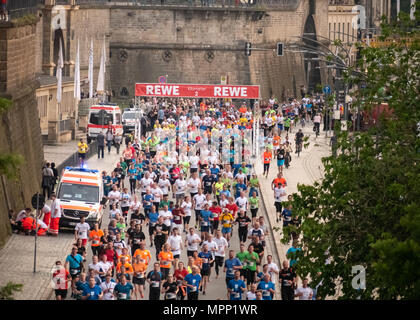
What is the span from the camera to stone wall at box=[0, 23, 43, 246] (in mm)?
33250

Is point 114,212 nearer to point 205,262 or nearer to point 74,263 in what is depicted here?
point 205,262

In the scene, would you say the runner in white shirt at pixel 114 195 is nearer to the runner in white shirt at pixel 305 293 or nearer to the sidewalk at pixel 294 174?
the sidewalk at pixel 294 174

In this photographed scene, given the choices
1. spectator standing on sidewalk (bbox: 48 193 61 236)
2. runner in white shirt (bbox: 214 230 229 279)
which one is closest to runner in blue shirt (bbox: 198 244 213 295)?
runner in white shirt (bbox: 214 230 229 279)

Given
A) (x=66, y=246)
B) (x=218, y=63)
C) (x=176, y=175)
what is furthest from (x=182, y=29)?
(x=66, y=246)

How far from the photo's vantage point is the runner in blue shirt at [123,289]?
2224 centimetres

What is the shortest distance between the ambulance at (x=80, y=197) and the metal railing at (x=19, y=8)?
18.3 ft

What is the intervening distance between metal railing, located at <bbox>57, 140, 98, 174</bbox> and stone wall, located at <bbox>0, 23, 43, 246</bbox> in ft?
5.57

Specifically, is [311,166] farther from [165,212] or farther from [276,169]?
[165,212]

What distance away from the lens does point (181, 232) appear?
31.8 m

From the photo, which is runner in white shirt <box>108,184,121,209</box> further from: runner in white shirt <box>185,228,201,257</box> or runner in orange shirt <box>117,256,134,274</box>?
runner in orange shirt <box>117,256,134,274</box>

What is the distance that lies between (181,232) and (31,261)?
16.0ft

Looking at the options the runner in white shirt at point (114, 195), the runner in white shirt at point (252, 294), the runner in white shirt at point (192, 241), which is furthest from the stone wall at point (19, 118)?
the runner in white shirt at point (252, 294)

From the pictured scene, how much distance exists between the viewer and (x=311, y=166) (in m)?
49.9

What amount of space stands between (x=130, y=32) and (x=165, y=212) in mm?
48394
